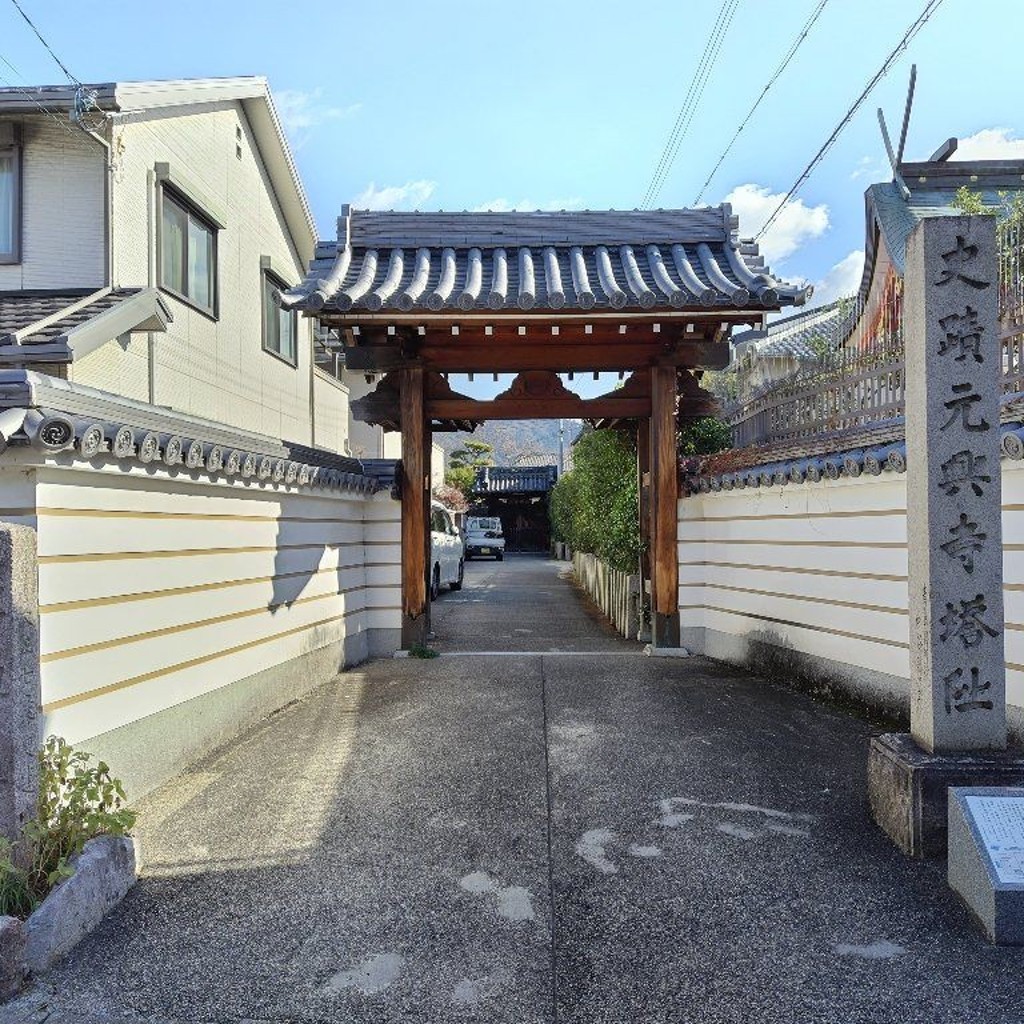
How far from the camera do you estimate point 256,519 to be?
6.37 m

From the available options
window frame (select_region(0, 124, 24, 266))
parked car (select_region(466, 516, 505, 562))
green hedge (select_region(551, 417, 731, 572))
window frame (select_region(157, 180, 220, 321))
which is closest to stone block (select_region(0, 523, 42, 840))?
window frame (select_region(0, 124, 24, 266))

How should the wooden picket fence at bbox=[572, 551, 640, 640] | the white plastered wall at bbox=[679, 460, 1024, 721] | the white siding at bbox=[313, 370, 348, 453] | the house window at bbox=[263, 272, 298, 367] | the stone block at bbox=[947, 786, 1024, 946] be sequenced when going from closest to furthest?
the stone block at bbox=[947, 786, 1024, 946]
the white plastered wall at bbox=[679, 460, 1024, 721]
the wooden picket fence at bbox=[572, 551, 640, 640]
the house window at bbox=[263, 272, 298, 367]
the white siding at bbox=[313, 370, 348, 453]

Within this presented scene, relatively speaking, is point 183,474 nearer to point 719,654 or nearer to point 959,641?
point 959,641

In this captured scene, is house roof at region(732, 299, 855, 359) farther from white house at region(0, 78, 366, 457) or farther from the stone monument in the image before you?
the stone monument

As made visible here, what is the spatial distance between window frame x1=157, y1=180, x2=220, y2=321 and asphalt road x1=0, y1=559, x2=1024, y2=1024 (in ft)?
22.2

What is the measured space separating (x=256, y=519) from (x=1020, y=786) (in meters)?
5.55

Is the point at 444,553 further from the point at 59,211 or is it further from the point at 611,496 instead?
the point at 59,211

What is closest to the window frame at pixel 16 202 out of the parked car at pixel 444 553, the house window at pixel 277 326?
the house window at pixel 277 326

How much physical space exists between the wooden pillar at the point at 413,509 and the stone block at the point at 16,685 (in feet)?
18.6

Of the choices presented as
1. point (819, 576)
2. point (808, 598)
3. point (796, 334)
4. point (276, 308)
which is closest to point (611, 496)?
point (808, 598)

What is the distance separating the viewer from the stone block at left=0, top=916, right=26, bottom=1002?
9.11 feet

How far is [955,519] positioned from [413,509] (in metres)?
6.01

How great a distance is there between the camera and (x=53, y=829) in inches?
130

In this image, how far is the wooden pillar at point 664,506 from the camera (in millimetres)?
8703
